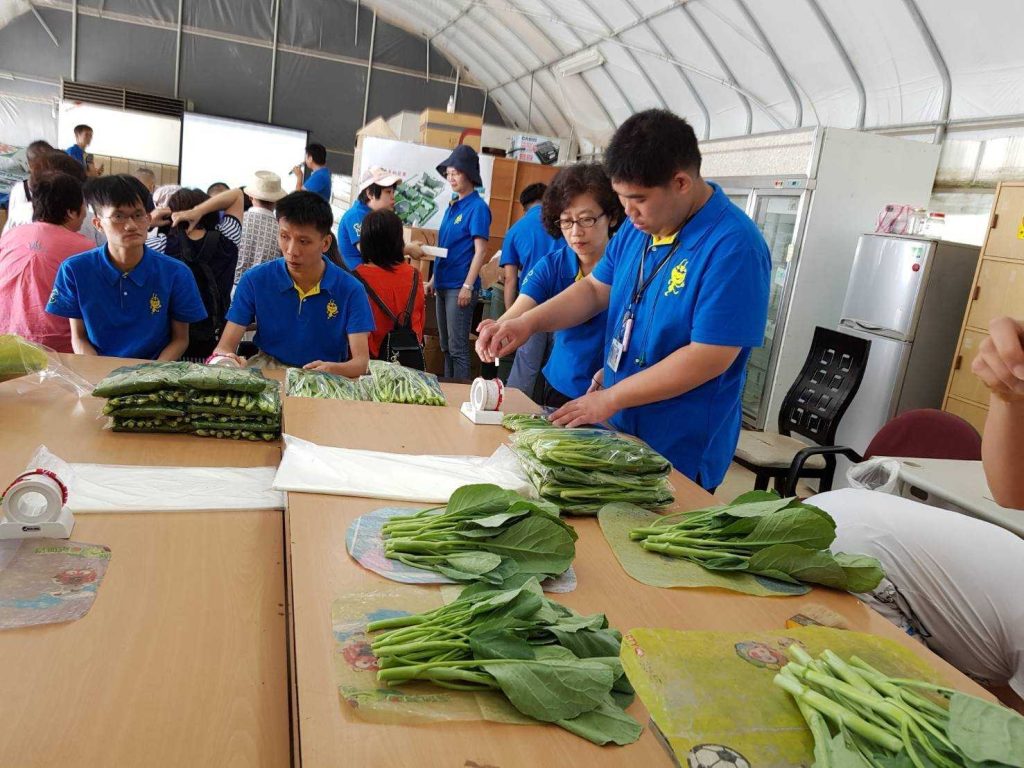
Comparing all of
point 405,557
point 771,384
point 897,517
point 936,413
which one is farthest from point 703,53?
point 405,557

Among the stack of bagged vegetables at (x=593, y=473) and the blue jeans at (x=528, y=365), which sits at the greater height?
the stack of bagged vegetables at (x=593, y=473)

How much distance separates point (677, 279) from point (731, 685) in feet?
4.25

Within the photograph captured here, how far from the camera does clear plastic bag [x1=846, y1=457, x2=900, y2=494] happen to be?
2.58 meters

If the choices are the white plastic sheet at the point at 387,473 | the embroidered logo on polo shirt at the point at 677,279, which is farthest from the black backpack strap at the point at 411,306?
the white plastic sheet at the point at 387,473

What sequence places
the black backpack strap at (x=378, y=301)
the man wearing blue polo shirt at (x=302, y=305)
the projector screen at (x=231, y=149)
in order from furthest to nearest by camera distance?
the projector screen at (x=231, y=149) → the black backpack strap at (x=378, y=301) → the man wearing blue polo shirt at (x=302, y=305)

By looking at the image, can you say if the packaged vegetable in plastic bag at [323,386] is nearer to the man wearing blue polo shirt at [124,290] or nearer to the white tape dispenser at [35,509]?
the man wearing blue polo shirt at [124,290]

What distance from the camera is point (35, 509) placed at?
1300mm

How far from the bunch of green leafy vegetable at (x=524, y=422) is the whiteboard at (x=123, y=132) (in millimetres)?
12189

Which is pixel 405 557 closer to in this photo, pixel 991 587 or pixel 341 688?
pixel 341 688

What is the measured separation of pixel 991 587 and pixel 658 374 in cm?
85

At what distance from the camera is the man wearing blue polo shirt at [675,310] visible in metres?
1.90

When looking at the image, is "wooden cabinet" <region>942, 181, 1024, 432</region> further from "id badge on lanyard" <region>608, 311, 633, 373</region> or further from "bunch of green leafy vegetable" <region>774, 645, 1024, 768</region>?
"bunch of green leafy vegetable" <region>774, 645, 1024, 768</region>

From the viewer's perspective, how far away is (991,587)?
151 cm

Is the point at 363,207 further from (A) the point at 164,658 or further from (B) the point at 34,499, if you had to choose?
(A) the point at 164,658
